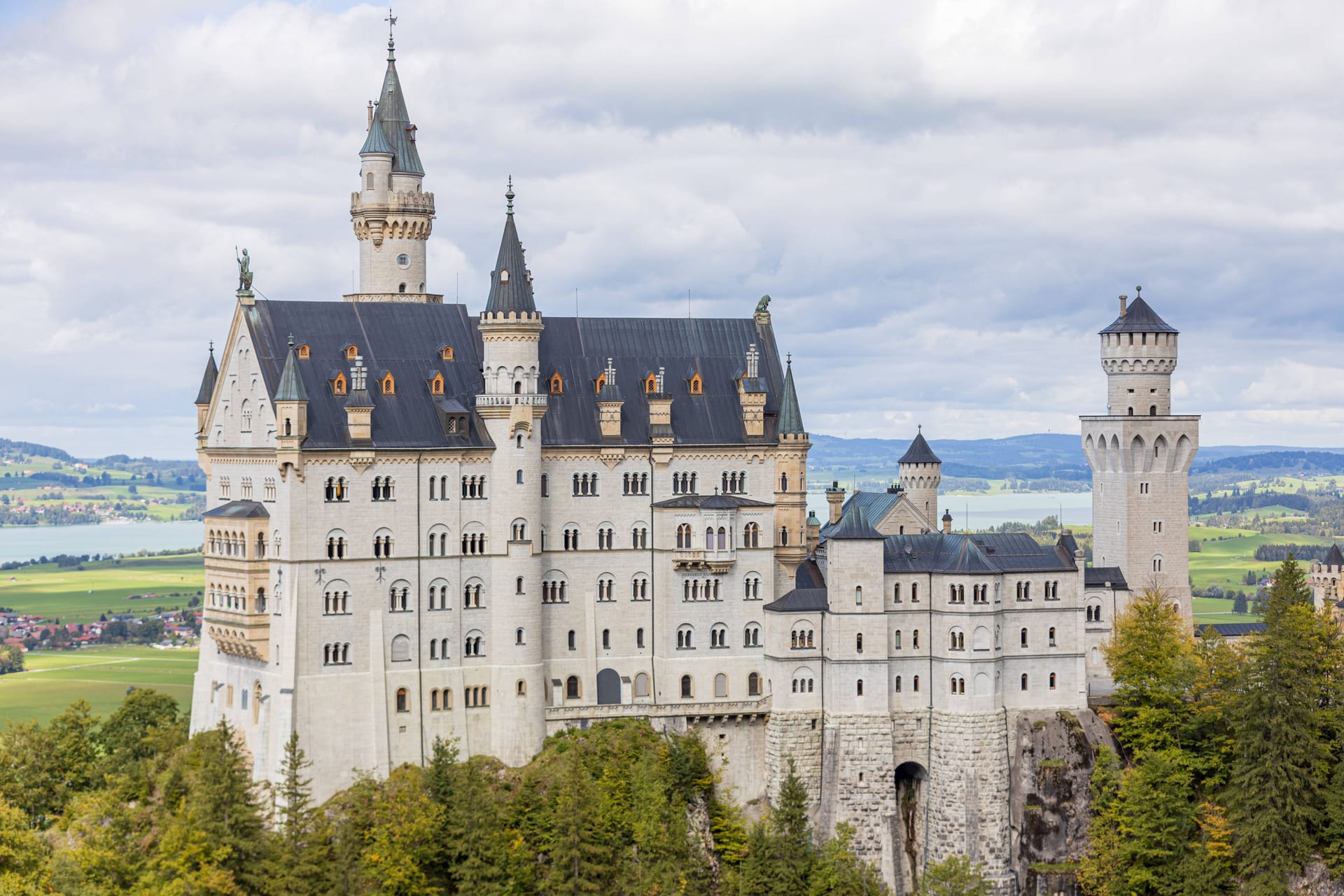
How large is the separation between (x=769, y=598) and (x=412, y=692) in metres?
21.2

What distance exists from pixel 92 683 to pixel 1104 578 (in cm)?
10598

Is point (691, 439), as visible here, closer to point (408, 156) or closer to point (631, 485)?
point (631, 485)

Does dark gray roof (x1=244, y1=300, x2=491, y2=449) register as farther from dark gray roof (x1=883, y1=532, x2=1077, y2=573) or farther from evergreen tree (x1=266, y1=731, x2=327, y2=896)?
dark gray roof (x1=883, y1=532, x2=1077, y2=573)

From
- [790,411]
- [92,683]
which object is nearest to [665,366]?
[790,411]

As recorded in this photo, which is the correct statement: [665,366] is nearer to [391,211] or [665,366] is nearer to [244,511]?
[391,211]

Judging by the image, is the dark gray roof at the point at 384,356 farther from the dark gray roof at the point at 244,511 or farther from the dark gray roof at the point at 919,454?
the dark gray roof at the point at 919,454

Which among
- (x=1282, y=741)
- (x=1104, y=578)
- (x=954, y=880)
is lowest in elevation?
(x=954, y=880)

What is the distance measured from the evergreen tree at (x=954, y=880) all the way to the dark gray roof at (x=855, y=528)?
58.6ft

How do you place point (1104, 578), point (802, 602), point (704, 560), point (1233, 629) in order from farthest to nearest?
point (1233, 629)
point (1104, 578)
point (704, 560)
point (802, 602)

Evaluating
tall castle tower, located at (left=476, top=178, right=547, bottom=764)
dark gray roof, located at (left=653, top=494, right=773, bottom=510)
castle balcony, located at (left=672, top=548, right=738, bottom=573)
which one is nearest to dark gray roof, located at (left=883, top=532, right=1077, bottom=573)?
dark gray roof, located at (left=653, top=494, right=773, bottom=510)

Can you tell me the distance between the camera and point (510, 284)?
331 ft

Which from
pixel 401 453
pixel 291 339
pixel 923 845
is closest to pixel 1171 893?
pixel 923 845

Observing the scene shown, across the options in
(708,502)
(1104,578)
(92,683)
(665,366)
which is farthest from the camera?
(92,683)

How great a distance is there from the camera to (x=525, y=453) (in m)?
101
